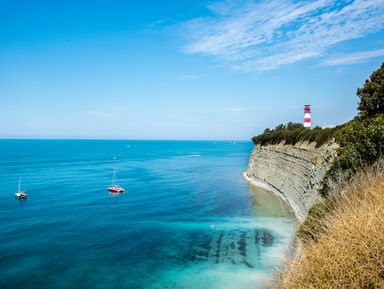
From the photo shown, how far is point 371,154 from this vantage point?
19.0 meters

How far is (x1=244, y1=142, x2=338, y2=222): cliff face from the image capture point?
31.5 m

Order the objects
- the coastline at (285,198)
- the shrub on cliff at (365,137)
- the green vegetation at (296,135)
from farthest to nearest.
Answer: the green vegetation at (296,135) → the coastline at (285,198) → the shrub on cliff at (365,137)

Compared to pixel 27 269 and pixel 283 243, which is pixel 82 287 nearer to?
pixel 27 269

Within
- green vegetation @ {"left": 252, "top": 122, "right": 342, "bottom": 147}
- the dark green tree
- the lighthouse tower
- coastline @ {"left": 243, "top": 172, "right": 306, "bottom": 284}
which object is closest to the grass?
coastline @ {"left": 243, "top": 172, "right": 306, "bottom": 284}

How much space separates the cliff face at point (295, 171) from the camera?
3155cm

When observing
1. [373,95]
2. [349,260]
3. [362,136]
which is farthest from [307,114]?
[349,260]

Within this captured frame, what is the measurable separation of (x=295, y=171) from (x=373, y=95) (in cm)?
1807

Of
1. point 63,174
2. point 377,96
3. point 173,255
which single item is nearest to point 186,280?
point 173,255

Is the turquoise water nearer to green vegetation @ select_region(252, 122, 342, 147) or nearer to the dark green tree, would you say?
green vegetation @ select_region(252, 122, 342, 147)

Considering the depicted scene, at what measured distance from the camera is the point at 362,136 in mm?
19938

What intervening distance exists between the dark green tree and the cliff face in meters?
5.14

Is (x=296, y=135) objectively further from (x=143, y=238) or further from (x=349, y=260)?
(x=349, y=260)

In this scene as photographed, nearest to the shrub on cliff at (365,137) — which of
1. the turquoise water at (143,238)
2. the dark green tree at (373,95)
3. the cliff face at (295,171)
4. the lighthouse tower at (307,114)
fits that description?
the dark green tree at (373,95)

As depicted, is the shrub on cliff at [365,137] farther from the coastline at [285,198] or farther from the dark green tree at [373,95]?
the coastline at [285,198]
